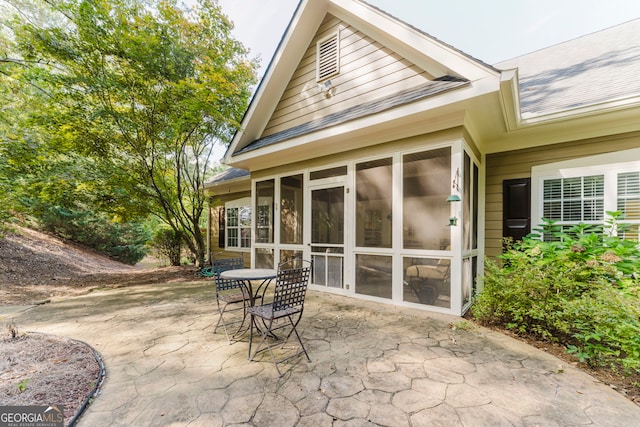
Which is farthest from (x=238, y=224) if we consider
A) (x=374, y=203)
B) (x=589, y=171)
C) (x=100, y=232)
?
(x=589, y=171)

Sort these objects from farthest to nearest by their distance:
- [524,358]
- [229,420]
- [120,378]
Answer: [524,358] < [120,378] < [229,420]

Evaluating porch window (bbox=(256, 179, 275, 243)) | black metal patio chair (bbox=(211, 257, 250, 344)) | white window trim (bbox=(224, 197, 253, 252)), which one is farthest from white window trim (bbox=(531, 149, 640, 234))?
white window trim (bbox=(224, 197, 253, 252))

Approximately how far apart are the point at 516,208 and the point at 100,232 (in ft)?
48.1

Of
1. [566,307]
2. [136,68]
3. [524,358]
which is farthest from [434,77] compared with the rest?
[136,68]

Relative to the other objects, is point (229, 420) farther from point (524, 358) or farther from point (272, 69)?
point (272, 69)

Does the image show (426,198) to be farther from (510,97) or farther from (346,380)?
(346,380)

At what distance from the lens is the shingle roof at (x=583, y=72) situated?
13.6 ft

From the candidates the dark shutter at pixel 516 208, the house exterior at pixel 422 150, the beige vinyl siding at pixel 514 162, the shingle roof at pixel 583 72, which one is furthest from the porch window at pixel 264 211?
the shingle roof at pixel 583 72

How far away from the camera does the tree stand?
205 inches

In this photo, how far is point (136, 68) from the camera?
5527mm

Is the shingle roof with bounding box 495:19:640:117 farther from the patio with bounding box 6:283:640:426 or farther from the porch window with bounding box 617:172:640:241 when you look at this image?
the patio with bounding box 6:283:640:426

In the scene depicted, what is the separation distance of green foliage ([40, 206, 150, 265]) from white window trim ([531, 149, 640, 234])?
1359 cm

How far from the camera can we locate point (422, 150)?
14.0 ft

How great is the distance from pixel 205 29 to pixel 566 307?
868 centimetres
